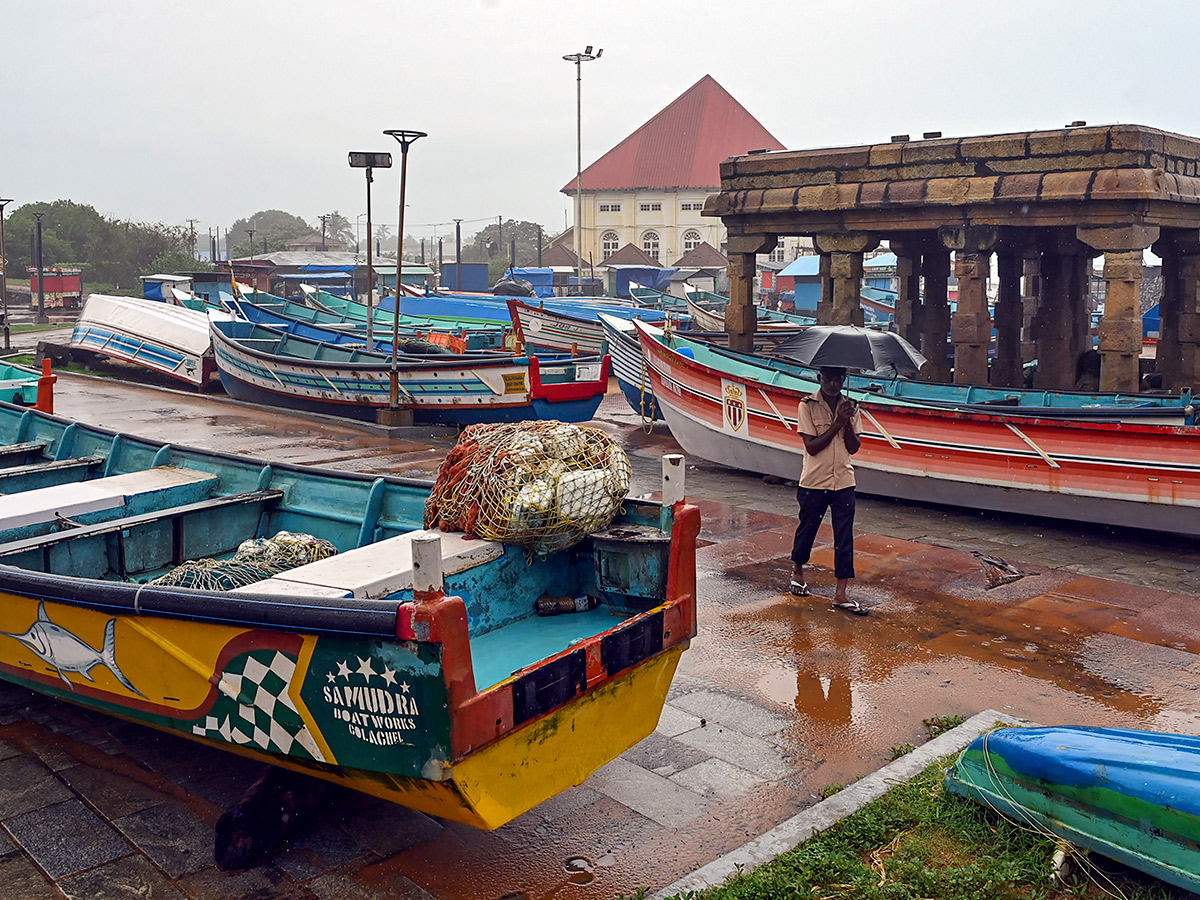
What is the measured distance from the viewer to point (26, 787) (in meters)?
4.89

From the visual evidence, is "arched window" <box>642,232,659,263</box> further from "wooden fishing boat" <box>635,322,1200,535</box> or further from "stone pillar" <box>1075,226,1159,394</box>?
"stone pillar" <box>1075,226,1159,394</box>

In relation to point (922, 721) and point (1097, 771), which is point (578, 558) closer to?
point (922, 721)

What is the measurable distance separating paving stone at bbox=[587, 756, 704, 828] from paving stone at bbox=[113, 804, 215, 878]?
5.59 feet

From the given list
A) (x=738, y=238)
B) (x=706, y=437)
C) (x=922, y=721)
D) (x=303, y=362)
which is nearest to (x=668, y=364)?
(x=706, y=437)

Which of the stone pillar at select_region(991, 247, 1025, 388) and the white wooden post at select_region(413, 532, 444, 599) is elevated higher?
the stone pillar at select_region(991, 247, 1025, 388)

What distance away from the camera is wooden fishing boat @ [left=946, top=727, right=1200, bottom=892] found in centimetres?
361

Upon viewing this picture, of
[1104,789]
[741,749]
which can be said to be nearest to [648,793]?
[741,749]

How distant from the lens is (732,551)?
9203mm

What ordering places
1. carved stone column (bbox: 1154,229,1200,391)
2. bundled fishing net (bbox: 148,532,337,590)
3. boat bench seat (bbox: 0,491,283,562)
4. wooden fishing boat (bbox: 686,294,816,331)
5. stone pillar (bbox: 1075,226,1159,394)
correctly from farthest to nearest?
wooden fishing boat (bbox: 686,294,816,331) → carved stone column (bbox: 1154,229,1200,391) → stone pillar (bbox: 1075,226,1159,394) → boat bench seat (bbox: 0,491,283,562) → bundled fishing net (bbox: 148,532,337,590)

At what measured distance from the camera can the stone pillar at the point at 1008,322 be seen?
17.8m

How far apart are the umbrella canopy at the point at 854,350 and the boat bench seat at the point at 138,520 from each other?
4044mm

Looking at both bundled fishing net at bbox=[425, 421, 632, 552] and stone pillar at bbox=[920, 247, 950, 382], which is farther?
stone pillar at bbox=[920, 247, 950, 382]

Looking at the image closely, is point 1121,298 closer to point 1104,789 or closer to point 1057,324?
point 1057,324

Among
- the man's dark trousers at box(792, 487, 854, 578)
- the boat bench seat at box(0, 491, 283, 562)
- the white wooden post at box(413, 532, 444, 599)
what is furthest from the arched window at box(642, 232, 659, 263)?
the white wooden post at box(413, 532, 444, 599)
